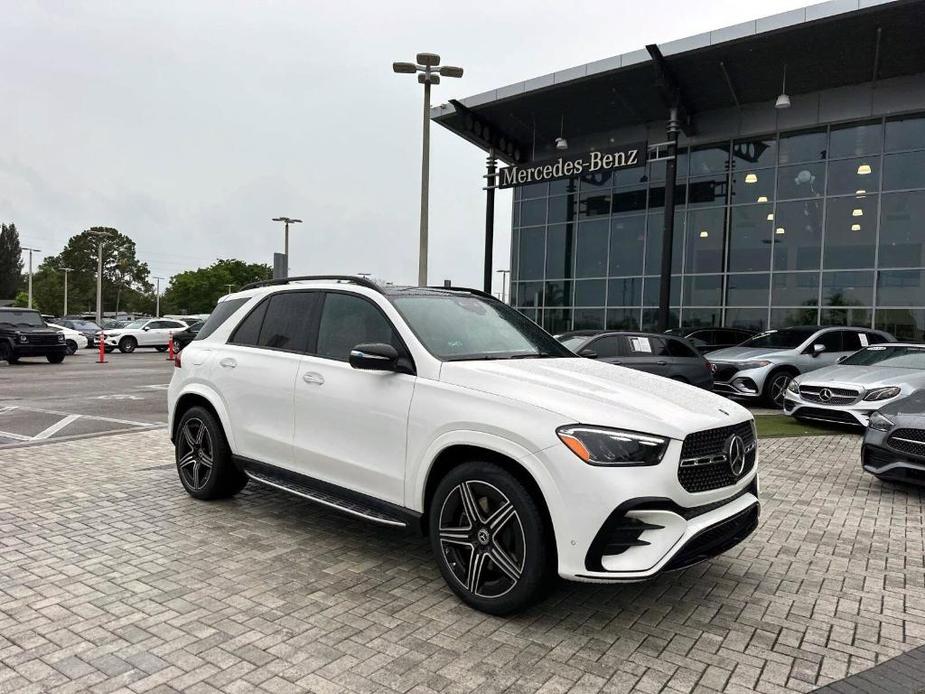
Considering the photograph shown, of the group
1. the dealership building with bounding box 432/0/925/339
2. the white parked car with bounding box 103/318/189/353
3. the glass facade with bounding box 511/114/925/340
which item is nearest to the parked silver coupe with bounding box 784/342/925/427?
the dealership building with bounding box 432/0/925/339

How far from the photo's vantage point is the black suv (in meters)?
19.3

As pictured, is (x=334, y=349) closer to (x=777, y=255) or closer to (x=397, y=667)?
(x=397, y=667)

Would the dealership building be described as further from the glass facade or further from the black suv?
the black suv

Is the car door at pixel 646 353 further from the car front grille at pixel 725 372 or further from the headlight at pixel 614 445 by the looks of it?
the headlight at pixel 614 445

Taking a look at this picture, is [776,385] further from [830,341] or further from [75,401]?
[75,401]

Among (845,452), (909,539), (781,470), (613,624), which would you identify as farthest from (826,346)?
(613,624)

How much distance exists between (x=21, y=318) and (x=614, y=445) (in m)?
23.0

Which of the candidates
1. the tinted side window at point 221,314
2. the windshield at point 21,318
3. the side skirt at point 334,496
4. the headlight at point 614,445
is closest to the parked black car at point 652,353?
the tinted side window at point 221,314

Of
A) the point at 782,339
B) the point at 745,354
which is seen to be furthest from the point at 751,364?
the point at 782,339

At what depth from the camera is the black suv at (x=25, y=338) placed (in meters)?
19.3

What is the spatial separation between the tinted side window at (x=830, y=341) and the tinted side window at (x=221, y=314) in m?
11.4

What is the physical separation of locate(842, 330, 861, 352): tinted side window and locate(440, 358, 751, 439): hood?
1067 cm

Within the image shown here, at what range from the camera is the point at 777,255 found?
2030 centimetres

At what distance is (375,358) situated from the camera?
3.56 meters
